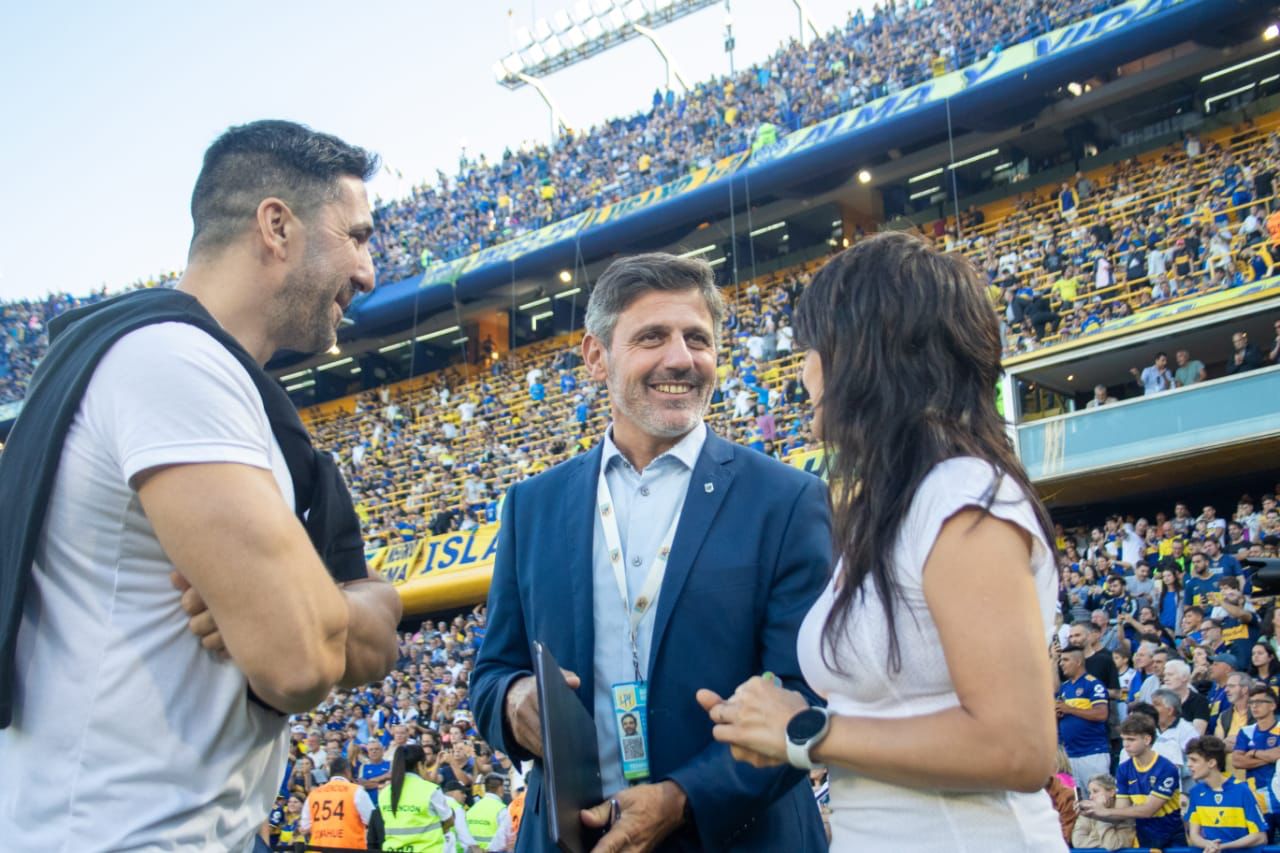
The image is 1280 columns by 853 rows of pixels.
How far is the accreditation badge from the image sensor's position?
2447 mm

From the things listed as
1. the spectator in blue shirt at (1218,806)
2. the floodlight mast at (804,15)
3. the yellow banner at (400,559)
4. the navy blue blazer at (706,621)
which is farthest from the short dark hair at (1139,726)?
the floodlight mast at (804,15)

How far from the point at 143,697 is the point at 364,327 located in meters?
32.3

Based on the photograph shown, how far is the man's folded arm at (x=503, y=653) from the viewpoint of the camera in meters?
2.60

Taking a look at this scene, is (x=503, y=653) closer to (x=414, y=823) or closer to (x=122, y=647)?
(x=122, y=647)

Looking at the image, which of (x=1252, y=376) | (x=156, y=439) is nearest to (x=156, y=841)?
(x=156, y=439)

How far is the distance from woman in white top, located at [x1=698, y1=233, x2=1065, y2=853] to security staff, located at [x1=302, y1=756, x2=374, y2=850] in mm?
6667

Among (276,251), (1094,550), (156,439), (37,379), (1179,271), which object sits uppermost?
(1179,271)

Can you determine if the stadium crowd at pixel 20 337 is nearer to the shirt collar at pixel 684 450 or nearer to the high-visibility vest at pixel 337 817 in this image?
the high-visibility vest at pixel 337 817

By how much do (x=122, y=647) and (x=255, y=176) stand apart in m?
0.76

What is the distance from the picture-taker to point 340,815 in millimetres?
8023

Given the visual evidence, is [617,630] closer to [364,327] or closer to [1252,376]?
[1252,376]

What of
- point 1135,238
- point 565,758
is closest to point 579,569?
point 565,758

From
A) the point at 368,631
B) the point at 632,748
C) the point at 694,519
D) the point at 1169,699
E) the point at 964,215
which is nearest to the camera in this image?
the point at 368,631

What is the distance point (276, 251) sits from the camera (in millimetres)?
1848
